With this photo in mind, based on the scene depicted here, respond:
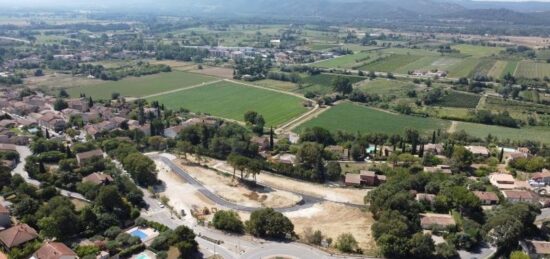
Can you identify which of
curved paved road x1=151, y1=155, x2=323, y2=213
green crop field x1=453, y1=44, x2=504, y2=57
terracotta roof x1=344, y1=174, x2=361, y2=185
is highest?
green crop field x1=453, y1=44, x2=504, y2=57

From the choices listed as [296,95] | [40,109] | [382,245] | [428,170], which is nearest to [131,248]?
[382,245]

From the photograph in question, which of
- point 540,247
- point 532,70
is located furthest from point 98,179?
point 532,70

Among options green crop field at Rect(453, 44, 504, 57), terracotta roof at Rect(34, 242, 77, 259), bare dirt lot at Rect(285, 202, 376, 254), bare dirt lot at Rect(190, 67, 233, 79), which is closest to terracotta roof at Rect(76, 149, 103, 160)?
terracotta roof at Rect(34, 242, 77, 259)

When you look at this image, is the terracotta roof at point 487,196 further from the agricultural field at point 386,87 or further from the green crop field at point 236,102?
the agricultural field at point 386,87

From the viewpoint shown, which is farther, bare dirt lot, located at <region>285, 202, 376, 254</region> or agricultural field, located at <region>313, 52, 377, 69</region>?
agricultural field, located at <region>313, 52, 377, 69</region>

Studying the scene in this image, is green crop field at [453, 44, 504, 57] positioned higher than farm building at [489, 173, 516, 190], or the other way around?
green crop field at [453, 44, 504, 57]

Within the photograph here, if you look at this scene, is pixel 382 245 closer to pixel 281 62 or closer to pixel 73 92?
pixel 73 92

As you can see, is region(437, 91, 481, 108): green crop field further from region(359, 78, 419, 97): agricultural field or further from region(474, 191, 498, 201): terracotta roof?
region(474, 191, 498, 201): terracotta roof

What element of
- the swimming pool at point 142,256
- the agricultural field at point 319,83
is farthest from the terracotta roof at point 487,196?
the agricultural field at point 319,83
